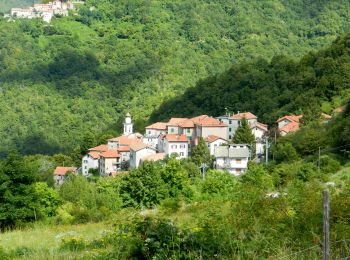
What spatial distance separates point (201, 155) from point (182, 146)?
366 centimetres

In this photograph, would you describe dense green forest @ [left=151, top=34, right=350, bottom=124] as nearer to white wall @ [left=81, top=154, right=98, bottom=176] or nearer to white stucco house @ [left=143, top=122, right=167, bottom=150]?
white stucco house @ [left=143, top=122, right=167, bottom=150]

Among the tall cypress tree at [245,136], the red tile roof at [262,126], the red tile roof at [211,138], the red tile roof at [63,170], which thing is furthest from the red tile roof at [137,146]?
the red tile roof at [262,126]

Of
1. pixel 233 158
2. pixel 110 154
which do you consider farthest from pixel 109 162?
pixel 233 158

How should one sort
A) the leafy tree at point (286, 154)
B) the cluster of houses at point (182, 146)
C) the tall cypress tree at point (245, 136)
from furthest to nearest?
1. the tall cypress tree at point (245, 136)
2. the cluster of houses at point (182, 146)
3. the leafy tree at point (286, 154)

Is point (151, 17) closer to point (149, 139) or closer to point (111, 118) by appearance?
point (111, 118)

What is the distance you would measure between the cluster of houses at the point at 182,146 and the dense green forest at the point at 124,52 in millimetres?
21972

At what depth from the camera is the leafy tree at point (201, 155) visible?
102 feet

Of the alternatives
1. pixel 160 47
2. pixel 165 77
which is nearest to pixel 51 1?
pixel 160 47

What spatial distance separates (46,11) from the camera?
96.6m

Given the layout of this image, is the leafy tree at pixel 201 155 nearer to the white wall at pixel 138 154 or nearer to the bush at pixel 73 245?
the white wall at pixel 138 154

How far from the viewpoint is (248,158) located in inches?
1222

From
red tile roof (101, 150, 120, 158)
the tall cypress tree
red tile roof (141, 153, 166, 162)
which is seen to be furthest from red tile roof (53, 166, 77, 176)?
the tall cypress tree

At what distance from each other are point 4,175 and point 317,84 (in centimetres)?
2497

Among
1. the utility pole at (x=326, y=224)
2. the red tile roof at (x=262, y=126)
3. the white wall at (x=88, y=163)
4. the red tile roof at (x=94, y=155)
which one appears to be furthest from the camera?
the white wall at (x=88, y=163)
